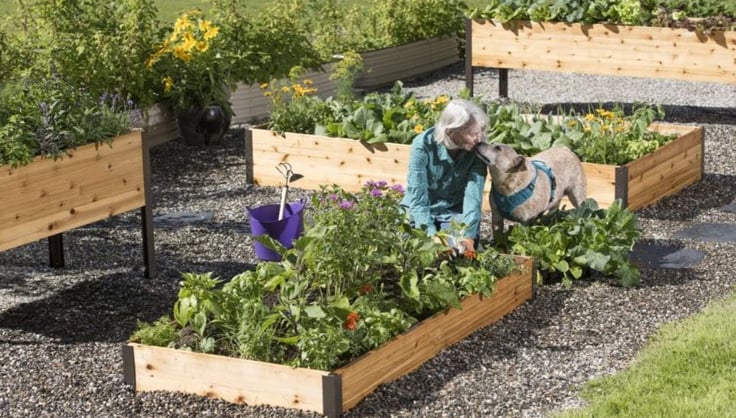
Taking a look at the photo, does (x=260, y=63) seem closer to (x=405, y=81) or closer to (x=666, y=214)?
(x=405, y=81)

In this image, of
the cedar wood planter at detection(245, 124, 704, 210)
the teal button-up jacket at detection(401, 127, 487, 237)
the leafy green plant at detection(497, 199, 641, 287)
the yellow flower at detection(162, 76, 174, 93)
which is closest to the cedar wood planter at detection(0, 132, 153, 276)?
the teal button-up jacket at detection(401, 127, 487, 237)

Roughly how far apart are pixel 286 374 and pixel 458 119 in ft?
5.87

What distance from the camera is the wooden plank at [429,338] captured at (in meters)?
5.25

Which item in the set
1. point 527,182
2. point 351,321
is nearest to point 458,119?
point 527,182

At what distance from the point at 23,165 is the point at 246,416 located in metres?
1.87

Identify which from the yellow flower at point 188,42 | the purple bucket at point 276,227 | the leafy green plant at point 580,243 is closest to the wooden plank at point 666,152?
the leafy green plant at point 580,243

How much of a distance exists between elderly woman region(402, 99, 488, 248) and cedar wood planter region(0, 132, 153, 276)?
143cm

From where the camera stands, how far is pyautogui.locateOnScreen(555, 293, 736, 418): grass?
508cm

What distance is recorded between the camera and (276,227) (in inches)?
287

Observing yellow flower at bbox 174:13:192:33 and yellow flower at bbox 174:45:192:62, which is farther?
yellow flower at bbox 174:13:192:33

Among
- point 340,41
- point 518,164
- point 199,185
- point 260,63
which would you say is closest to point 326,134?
point 199,185

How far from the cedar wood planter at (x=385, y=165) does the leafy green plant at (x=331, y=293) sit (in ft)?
7.19

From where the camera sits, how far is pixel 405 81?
13.2m

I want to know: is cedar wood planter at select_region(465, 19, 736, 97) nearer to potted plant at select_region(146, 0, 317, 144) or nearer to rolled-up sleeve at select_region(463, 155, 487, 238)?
potted plant at select_region(146, 0, 317, 144)
